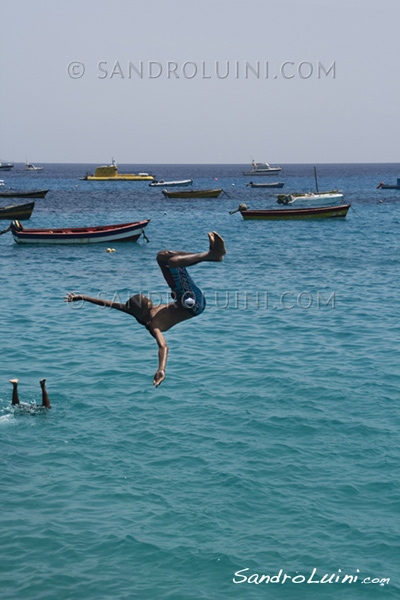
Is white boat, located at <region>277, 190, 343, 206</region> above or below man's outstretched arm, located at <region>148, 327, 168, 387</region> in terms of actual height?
above

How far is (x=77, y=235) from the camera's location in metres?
60.1

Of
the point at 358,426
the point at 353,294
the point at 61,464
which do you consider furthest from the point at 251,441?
the point at 353,294

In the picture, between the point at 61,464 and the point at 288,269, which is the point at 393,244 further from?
the point at 61,464

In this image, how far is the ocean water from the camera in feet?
47.5

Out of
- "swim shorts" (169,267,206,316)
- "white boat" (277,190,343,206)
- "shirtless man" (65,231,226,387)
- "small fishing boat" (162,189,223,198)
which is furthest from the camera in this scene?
"small fishing boat" (162,189,223,198)

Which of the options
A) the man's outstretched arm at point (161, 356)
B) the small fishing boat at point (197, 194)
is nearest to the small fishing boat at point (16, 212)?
the small fishing boat at point (197, 194)

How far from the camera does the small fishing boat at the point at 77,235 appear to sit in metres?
60.1

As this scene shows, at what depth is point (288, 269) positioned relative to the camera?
50188 mm

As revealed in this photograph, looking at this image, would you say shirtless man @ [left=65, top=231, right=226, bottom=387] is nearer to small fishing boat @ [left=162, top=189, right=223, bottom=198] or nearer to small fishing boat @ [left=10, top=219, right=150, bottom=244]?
small fishing boat @ [left=10, top=219, right=150, bottom=244]

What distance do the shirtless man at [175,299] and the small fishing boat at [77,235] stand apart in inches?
2000

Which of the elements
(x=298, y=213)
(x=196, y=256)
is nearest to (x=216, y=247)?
(x=196, y=256)

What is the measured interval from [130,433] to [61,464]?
2.42 metres

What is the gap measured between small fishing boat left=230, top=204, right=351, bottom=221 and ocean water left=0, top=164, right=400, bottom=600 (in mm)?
47480

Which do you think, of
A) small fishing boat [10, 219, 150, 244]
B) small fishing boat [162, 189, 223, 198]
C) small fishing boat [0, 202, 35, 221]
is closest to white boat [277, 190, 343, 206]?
small fishing boat [162, 189, 223, 198]
